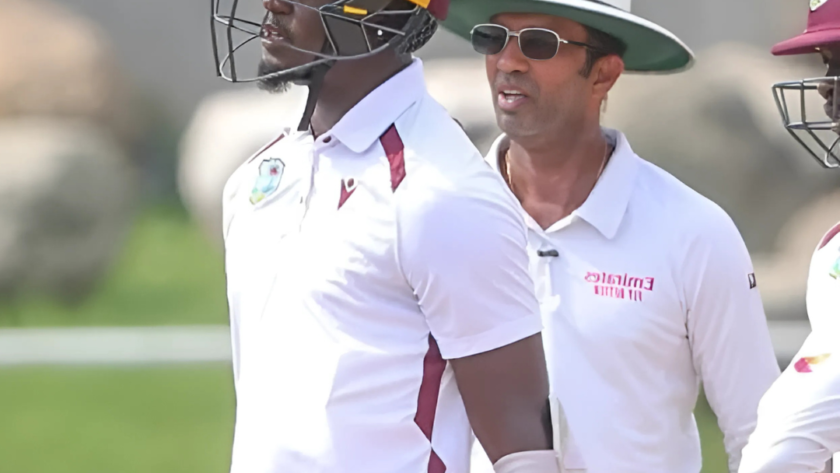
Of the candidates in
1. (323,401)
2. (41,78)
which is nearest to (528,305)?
(323,401)

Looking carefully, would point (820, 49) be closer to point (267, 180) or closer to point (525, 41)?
point (525, 41)

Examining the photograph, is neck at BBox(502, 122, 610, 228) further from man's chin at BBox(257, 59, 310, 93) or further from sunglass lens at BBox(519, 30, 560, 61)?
man's chin at BBox(257, 59, 310, 93)

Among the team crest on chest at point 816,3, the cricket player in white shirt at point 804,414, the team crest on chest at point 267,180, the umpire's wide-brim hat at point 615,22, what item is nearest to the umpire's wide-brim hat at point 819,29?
the team crest on chest at point 816,3

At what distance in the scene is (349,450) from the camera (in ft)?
4.17

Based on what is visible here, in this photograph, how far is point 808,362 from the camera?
4.52ft

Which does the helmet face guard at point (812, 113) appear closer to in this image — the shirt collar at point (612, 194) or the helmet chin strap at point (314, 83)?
the shirt collar at point (612, 194)

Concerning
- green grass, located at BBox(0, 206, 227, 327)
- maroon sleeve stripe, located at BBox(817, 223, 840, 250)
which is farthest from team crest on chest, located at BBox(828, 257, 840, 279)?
green grass, located at BBox(0, 206, 227, 327)

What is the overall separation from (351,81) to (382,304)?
0.30 meters

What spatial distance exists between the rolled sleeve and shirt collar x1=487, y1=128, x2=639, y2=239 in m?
0.13

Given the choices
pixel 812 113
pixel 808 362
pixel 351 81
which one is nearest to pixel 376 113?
pixel 351 81

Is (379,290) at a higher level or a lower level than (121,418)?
higher

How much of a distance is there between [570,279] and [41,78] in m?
1.67

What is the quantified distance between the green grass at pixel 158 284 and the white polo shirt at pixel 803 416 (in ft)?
5.63

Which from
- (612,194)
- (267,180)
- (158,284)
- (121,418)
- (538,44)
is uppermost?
(538,44)
